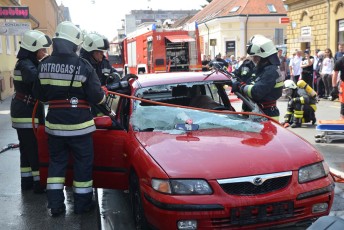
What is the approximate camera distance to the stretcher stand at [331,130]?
314 inches

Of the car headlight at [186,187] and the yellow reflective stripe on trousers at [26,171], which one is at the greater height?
the car headlight at [186,187]

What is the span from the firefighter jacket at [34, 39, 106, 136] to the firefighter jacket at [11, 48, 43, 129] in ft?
2.61

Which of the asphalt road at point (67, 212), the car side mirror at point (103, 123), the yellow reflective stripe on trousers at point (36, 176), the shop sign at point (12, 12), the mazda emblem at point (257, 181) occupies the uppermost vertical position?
the shop sign at point (12, 12)

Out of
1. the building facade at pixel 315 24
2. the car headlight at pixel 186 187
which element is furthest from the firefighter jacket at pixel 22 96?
the building facade at pixel 315 24

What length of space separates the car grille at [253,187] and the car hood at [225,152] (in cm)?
7

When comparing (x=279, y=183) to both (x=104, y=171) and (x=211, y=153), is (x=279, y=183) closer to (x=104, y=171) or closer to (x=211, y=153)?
(x=211, y=153)

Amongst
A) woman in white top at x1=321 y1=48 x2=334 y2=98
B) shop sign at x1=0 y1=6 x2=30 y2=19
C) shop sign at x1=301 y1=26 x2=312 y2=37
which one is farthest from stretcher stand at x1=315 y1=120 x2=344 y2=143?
shop sign at x1=301 y1=26 x2=312 y2=37

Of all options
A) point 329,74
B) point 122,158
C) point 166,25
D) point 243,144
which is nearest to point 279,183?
point 243,144

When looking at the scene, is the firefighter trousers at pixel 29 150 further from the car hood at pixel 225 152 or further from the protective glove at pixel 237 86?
the protective glove at pixel 237 86

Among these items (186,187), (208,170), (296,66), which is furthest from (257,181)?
(296,66)

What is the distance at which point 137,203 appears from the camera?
395cm

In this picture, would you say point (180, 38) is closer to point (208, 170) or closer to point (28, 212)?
point (28, 212)

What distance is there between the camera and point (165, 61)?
19.4m

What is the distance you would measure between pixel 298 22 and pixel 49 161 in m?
23.4
